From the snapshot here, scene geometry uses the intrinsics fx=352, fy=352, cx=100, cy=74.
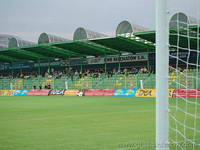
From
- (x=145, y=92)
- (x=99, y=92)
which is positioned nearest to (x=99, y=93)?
(x=99, y=92)

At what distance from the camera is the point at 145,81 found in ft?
93.6

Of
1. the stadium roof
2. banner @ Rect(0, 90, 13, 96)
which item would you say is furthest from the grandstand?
banner @ Rect(0, 90, 13, 96)

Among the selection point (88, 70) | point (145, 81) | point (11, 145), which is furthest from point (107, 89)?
point (11, 145)

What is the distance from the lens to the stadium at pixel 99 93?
20.1ft

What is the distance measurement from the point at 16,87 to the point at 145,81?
16358 millimetres

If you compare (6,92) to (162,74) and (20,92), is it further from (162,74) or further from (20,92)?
(162,74)

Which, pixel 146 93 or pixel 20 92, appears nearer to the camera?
pixel 146 93

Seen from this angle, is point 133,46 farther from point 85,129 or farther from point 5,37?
point 5,37

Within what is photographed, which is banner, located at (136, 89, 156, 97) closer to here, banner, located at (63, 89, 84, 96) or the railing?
the railing

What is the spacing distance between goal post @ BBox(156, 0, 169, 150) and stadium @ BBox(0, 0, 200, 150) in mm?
1266

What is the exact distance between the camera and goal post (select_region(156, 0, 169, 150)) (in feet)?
12.4

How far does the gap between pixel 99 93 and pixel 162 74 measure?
25.6m

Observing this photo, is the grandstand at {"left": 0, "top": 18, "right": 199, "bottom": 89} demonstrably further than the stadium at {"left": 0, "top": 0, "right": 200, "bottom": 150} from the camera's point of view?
Yes

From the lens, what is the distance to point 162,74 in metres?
3.78
